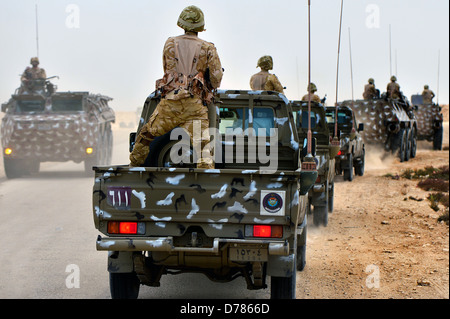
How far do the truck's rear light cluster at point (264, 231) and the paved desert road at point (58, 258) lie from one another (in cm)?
135

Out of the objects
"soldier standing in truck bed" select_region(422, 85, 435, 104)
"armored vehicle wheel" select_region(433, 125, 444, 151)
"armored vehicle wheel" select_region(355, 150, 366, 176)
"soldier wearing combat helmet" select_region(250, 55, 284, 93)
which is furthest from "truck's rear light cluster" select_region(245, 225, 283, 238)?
"soldier standing in truck bed" select_region(422, 85, 435, 104)

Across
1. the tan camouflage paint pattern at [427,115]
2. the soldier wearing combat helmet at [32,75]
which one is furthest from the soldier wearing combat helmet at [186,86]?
the tan camouflage paint pattern at [427,115]

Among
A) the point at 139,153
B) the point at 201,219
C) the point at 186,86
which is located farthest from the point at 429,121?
the point at 201,219

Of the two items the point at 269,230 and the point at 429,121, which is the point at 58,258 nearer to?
the point at 269,230

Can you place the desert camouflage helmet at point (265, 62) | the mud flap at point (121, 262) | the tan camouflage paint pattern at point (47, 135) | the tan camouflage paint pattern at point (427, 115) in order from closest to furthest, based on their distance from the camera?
1. the mud flap at point (121, 262)
2. the desert camouflage helmet at point (265, 62)
3. the tan camouflage paint pattern at point (47, 135)
4. the tan camouflage paint pattern at point (427, 115)

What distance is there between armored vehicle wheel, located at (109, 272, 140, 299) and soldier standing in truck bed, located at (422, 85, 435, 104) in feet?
89.7

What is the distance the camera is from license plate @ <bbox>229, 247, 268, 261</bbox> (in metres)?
5.48

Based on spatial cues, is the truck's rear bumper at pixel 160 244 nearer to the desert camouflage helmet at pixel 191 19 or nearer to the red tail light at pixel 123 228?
the red tail light at pixel 123 228

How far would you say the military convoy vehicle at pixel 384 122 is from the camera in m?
21.5

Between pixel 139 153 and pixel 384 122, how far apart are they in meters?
16.1

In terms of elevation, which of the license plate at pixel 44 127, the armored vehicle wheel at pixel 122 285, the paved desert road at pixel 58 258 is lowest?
the paved desert road at pixel 58 258

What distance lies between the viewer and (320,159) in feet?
33.0

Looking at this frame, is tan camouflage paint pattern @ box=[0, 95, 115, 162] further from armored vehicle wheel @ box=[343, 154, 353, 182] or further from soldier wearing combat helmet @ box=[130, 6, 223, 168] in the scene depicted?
soldier wearing combat helmet @ box=[130, 6, 223, 168]
